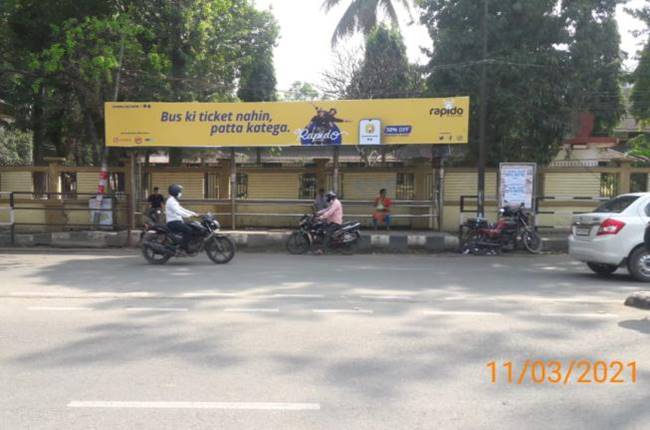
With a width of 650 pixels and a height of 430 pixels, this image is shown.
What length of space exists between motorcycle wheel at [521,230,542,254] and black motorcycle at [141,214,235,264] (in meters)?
7.21

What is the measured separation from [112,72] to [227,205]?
540 cm

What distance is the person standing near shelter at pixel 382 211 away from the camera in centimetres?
1667

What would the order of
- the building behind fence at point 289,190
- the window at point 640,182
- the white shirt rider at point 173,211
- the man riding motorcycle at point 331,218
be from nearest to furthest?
the white shirt rider at point 173,211, the man riding motorcycle at point 331,218, the building behind fence at point 289,190, the window at point 640,182

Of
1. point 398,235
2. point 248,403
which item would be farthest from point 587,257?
point 248,403

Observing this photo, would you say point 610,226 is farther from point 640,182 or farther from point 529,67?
point 529,67

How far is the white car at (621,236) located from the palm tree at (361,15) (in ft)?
70.4

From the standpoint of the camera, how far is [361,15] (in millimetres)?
28906

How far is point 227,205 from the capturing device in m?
18.5

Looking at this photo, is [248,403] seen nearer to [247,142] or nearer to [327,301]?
[327,301]

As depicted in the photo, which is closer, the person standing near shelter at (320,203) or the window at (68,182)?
the person standing near shelter at (320,203)

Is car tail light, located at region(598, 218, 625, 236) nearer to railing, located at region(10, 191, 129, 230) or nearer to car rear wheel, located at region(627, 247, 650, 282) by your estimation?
car rear wheel, located at region(627, 247, 650, 282)

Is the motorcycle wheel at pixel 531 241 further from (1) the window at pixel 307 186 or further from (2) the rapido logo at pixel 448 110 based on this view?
(1) the window at pixel 307 186

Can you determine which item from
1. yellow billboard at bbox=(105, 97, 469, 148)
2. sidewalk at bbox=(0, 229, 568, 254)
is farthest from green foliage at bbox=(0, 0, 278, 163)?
sidewalk at bbox=(0, 229, 568, 254)
